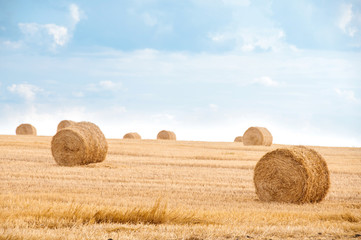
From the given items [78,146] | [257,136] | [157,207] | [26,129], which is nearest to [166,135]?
[257,136]

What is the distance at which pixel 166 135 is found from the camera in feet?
145

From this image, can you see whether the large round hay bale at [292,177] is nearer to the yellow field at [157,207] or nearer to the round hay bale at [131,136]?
the yellow field at [157,207]

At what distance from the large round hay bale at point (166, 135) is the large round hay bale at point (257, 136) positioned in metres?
9.03

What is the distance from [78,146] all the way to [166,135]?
2373cm

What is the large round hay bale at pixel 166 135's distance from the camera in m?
44.0

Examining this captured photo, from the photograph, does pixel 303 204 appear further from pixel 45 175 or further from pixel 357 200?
pixel 45 175

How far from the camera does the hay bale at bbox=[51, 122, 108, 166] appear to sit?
67.5 ft

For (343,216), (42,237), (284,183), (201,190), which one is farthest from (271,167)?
(42,237)

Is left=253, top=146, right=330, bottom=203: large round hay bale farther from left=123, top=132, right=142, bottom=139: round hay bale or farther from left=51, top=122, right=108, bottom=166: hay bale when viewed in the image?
left=123, top=132, right=142, bottom=139: round hay bale

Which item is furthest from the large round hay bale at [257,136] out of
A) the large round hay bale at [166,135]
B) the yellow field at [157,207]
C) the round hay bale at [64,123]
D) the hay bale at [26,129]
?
the hay bale at [26,129]

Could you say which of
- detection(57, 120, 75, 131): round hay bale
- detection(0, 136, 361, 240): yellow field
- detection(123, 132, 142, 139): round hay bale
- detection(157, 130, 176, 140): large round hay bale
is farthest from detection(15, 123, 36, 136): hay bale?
detection(0, 136, 361, 240): yellow field

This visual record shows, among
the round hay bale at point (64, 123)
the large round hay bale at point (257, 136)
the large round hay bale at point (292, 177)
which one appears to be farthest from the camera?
the round hay bale at point (64, 123)

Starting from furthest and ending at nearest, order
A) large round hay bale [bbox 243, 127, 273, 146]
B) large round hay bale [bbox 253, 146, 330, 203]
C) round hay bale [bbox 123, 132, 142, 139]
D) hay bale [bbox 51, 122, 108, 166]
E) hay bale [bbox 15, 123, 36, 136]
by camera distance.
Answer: round hay bale [bbox 123, 132, 142, 139]
hay bale [bbox 15, 123, 36, 136]
large round hay bale [bbox 243, 127, 273, 146]
hay bale [bbox 51, 122, 108, 166]
large round hay bale [bbox 253, 146, 330, 203]

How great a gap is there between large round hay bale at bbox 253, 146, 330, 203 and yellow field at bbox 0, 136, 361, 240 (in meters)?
0.45
